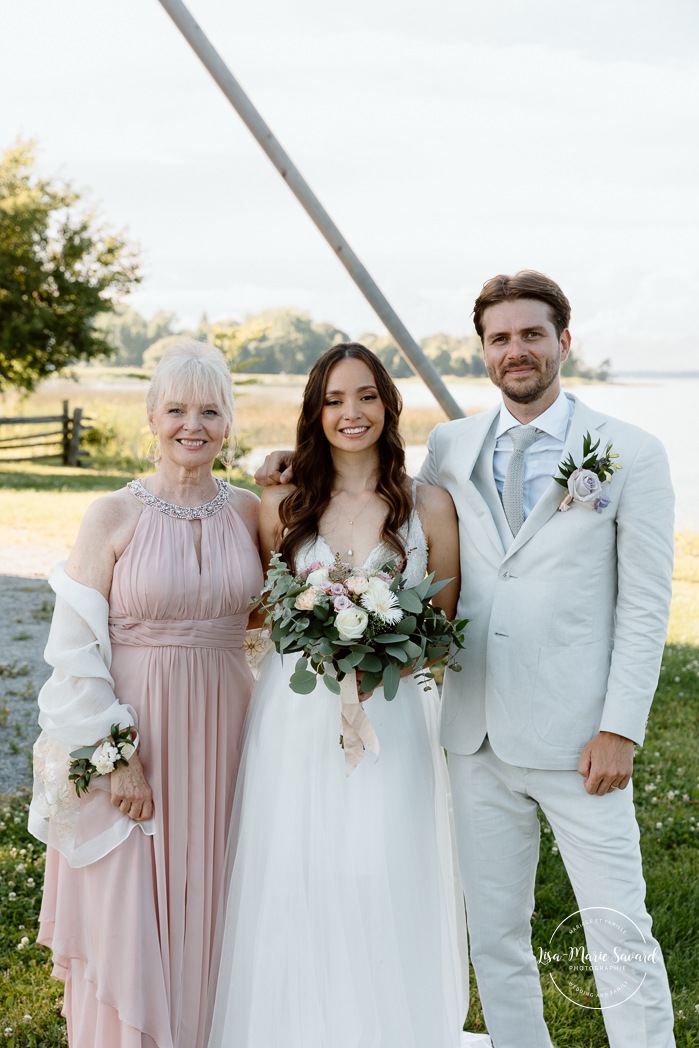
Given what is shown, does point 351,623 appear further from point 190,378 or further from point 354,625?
point 190,378

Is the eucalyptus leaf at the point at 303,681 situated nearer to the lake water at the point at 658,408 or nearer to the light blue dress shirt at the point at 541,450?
the light blue dress shirt at the point at 541,450

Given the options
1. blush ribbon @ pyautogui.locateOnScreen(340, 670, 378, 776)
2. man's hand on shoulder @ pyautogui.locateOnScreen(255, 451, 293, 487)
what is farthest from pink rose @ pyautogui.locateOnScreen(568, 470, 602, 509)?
man's hand on shoulder @ pyautogui.locateOnScreen(255, 451, 293, 487)

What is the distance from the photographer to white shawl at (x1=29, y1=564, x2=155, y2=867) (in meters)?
3.42

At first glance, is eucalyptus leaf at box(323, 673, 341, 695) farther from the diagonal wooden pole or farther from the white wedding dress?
the diagonal wooden pole

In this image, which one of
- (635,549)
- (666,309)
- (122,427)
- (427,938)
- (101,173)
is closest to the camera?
(635,549)

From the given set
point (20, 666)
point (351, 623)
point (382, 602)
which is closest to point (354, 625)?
point (351, 623)

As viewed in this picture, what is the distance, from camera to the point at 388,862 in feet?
11.2

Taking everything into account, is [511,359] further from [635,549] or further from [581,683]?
[581,683]

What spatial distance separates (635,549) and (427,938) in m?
1.51

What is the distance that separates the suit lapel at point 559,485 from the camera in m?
3.31

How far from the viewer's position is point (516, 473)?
344 centimetres

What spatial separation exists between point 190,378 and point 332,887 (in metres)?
1.80

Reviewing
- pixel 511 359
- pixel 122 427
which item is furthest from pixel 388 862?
pixel 122 427

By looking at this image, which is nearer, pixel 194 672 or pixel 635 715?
pixel 635 715
